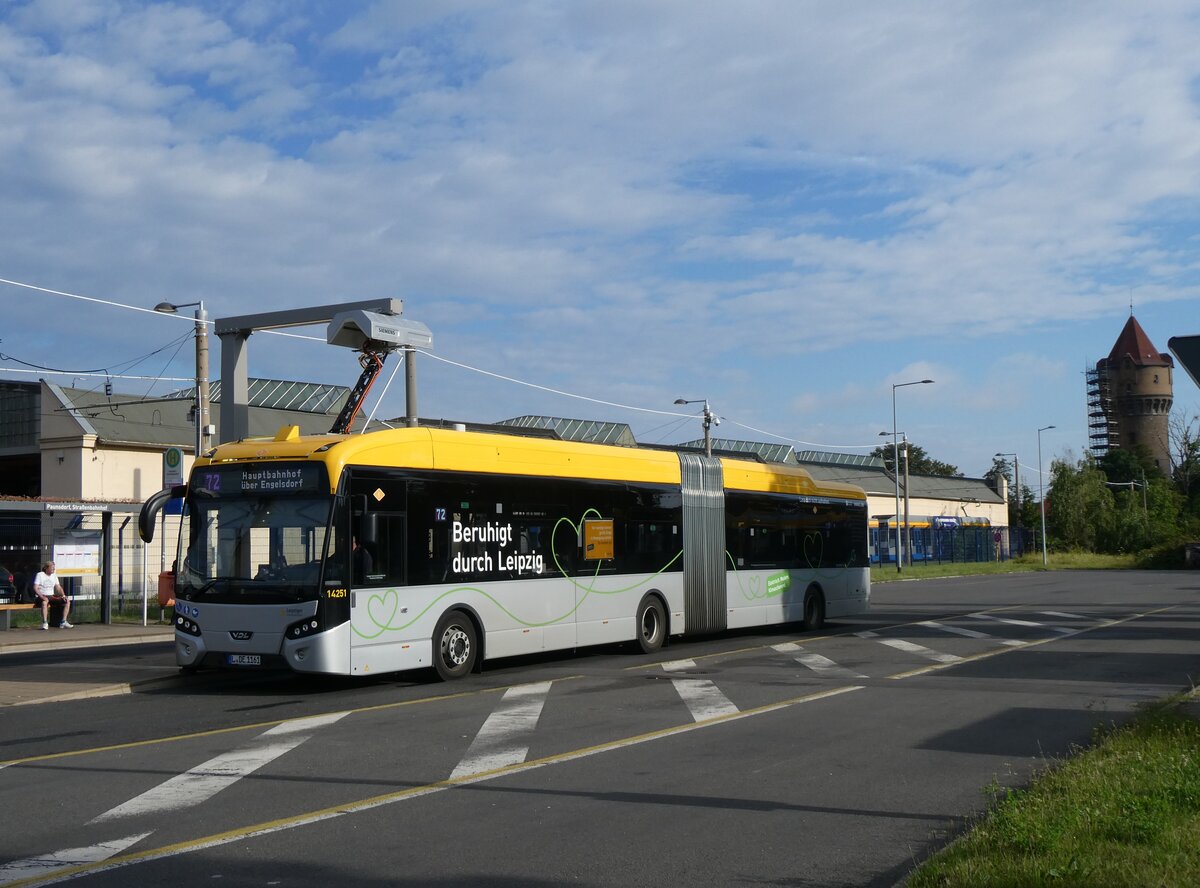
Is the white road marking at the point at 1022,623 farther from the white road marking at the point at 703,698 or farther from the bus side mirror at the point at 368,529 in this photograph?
the bus side mirror at the point at 368,529

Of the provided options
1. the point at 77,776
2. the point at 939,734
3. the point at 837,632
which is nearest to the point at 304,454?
the point at 77,776

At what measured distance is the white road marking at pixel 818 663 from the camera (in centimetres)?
1641

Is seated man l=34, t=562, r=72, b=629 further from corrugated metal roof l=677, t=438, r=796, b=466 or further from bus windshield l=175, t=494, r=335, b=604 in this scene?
corrugated metal roof l=677, t=438, r=796, b=466

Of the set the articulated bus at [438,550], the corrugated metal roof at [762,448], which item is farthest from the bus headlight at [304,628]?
the corrugated metal roof at [762,448]

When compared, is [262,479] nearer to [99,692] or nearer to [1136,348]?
[99,692]

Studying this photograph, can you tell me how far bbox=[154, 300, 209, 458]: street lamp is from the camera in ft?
92.4

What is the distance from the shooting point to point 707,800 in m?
8.30

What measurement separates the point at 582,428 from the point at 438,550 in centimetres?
4579

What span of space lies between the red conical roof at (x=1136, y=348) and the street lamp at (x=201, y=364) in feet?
A: 445

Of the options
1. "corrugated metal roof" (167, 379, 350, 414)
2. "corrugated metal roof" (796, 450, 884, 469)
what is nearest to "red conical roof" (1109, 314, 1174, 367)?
"corrugated metal roof" (796, 450, 884, 469)

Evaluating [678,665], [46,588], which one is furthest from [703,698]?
[46,588]

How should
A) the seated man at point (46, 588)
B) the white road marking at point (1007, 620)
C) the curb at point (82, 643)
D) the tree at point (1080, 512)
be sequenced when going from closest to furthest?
→ the curb at point (82, 643) < the white road marking at point (1007, 620) < the seated man at point (46, 588) < the tree at point (1080, 512)

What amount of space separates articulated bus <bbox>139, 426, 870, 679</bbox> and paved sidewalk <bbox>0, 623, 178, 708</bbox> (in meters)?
1.47

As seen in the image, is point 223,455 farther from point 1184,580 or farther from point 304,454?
point 1184,580
